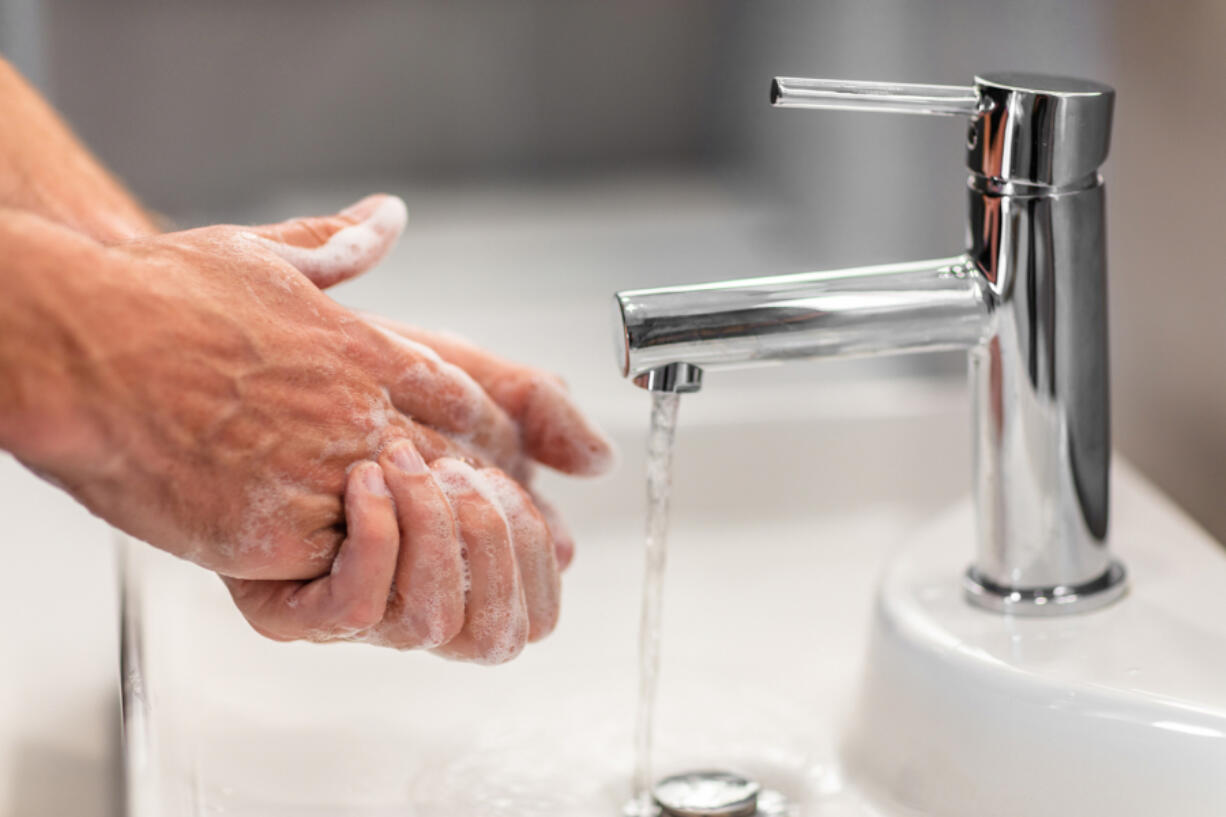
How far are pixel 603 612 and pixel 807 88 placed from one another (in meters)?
0.33

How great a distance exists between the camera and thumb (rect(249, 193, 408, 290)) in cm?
47

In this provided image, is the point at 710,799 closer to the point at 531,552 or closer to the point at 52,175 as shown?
the point at 531,552

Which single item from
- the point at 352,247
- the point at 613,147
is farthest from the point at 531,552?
the point at 613,147

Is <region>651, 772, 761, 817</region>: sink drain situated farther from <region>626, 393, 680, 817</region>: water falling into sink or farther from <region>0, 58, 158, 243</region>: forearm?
<region>0, 58, 158, 243</region>: forearm

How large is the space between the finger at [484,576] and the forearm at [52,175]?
7.4 inches

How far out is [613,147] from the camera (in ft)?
4.60

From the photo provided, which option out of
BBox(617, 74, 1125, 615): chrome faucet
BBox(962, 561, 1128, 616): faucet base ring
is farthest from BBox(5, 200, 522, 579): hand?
BBox(962, 561, 1128, 616): faucet base ring

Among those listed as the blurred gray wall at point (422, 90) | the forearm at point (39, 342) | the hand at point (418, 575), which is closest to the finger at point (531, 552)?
the hand at point (418, 575)

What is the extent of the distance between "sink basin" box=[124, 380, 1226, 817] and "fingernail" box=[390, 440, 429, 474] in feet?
0.43

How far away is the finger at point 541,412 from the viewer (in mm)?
549

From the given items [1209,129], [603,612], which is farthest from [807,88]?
[603,612]

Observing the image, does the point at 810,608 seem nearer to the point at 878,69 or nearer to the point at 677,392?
the point at 677,392

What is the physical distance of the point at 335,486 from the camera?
44 cm

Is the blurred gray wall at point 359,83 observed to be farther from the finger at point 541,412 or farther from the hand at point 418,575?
the hand at point 418,575
